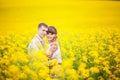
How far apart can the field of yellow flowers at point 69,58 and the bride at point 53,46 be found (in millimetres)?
49

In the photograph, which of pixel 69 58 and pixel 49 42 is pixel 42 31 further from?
pixel 69 58

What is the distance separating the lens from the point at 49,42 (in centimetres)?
297

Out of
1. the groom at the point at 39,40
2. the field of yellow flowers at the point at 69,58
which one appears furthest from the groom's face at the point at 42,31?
the field of yellow flowers at the point at 69,58

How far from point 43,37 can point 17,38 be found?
1.03 feet

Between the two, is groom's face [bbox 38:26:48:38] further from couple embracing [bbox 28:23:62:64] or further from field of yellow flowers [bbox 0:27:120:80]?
field of yellow flowers [bbox 0:27:120:80]

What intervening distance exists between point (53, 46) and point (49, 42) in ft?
0.22

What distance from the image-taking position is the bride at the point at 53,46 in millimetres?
2928

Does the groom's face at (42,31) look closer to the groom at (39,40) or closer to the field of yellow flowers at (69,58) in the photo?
the groom at (39,40)

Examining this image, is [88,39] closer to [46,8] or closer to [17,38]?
[46,8]

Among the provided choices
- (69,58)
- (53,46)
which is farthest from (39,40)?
(69,58)

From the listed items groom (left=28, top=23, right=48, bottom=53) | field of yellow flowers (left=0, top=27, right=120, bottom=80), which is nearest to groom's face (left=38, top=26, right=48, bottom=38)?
groom (left=28, top=23, right=48, bottom=53)

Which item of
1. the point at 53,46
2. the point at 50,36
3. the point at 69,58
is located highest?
the point at 50,36

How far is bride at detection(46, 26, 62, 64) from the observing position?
2928 mm

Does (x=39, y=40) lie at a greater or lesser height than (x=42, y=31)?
lesser
